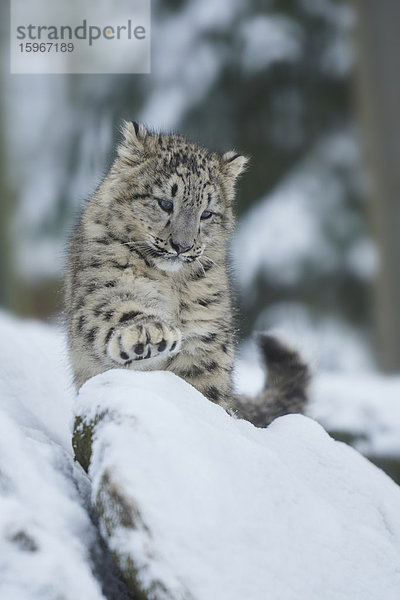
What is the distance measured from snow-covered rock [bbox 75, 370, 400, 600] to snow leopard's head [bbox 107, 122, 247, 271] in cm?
65

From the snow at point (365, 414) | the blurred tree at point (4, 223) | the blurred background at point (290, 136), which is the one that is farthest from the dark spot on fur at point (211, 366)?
the blurred tree at point (4, 223)

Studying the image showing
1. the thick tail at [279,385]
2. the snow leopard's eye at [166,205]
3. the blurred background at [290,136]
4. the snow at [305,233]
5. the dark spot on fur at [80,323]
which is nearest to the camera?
the dark spot on fur at [80,323]

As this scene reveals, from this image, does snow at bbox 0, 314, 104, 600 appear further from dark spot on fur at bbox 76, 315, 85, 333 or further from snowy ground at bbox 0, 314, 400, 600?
dark spot on fur at bbox 76, 315, 85, 333

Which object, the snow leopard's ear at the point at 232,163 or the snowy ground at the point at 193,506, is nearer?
the snowy ground at the point at 193,506

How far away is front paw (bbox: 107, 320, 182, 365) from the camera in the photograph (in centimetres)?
248

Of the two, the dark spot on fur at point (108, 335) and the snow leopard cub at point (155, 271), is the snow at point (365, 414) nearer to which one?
the snow leopard cub at point (155, 271)

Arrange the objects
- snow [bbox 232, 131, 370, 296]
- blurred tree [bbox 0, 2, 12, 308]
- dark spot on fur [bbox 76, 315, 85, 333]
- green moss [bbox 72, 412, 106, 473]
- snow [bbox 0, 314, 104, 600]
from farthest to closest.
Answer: blurred tree [bbox 0, 2, 12, 308], snow [bbox 232, 131, 370, 296], dark spot on fur [bbox 76, 315, 85, 333], green moss [bbox 72, 412, 106, 473], snow [bbox 0, 314, 104, 600]

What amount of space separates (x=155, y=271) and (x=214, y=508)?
1142 millimetres

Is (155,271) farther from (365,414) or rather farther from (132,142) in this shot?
(365,414)

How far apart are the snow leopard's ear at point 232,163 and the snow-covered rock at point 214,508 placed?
4.28ft

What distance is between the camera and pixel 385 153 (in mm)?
7164

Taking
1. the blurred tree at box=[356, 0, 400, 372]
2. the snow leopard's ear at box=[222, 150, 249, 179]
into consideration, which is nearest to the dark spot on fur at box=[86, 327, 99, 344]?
the snow leopard's ear at box=[222, 150, 249, 179]

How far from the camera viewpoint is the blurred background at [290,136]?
283 inches

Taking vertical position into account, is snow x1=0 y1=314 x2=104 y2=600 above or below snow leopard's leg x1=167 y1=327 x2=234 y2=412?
below
